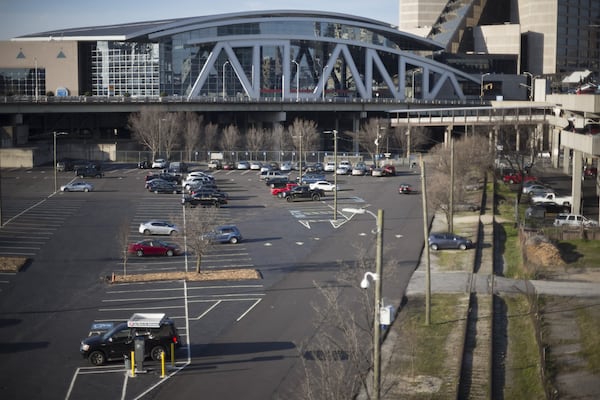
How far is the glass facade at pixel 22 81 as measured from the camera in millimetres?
108875

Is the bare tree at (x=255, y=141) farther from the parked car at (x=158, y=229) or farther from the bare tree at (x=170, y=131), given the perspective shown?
the parked car at (x=158, y=229)

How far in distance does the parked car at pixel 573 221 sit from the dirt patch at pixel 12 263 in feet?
79.5

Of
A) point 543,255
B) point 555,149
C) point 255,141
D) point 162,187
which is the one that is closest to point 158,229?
point 162,187

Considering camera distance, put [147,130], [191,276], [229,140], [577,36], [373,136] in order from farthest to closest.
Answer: [577,36], [373,136], [229,140], [147,130], [191,276]

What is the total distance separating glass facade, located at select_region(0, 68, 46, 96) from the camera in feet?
357

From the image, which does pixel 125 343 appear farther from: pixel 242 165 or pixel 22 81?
pixel 22 81

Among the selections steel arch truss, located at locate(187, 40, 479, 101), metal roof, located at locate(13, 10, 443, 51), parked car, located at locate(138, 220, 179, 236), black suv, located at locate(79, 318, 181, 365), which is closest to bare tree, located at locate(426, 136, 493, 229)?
parked car, located at locate(138, 220, 179, 236)

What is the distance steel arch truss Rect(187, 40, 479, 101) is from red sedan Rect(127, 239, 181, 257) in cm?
6552

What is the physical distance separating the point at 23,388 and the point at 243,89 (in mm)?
92942

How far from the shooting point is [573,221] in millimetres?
44500

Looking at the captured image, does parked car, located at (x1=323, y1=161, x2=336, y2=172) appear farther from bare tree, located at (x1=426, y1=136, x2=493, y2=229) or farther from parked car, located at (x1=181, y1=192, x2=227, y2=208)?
parked car, located at (x1=181, y1=192, x2=227, y2=208)

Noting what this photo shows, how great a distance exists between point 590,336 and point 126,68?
89928 millimetres

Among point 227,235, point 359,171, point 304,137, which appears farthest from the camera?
point 304,137

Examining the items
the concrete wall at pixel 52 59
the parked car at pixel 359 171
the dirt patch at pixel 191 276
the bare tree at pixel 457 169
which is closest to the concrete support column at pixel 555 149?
the bare tree at pixel 457 169
